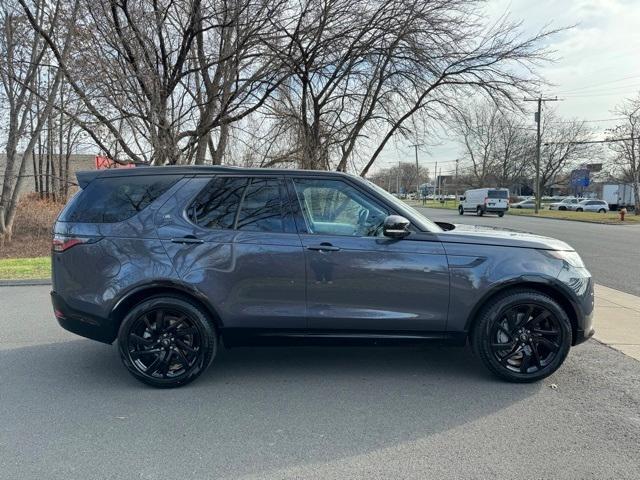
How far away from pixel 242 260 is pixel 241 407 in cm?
117

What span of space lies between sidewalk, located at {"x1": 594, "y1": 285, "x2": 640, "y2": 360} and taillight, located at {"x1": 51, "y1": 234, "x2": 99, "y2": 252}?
5365 mm

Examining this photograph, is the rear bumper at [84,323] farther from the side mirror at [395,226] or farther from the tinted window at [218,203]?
the side mirror at [395,226]

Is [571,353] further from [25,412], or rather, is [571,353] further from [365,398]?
[25,412]

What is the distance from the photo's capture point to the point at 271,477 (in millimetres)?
2654

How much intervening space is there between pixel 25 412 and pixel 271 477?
83.1 inches

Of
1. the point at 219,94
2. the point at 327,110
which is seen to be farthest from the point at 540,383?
the point at 327,110

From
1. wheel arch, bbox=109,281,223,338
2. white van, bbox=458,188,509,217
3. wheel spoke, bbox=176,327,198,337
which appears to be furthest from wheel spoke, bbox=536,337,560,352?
white van, bbox=458,188,509,217

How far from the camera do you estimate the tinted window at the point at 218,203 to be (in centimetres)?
392

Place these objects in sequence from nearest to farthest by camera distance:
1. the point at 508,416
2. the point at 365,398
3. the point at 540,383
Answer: the point at 508,416 < the point at 365,398 < the point at 540,383

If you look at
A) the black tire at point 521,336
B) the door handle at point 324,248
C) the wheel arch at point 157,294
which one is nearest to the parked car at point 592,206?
the black tire at point 521,336

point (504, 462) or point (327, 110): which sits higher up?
point (327, 110)

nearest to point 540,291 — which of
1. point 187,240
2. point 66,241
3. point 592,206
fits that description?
point 187,240

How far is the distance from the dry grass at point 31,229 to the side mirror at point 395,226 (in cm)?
1221

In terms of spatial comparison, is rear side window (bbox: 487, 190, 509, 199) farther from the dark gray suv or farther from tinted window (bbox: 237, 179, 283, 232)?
tinted window (bbox: 237, 179, 283, 232)
